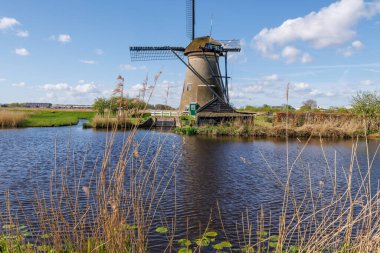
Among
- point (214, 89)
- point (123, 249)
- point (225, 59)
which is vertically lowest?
point (123, 249)

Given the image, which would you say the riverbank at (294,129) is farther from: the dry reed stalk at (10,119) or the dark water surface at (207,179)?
the dry reed stalk at (10,119)

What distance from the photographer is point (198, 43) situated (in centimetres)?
3241

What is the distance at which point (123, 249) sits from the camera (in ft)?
11.0

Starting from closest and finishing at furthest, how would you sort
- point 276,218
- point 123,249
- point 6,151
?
point 123,249
point 276,218
point 6,151

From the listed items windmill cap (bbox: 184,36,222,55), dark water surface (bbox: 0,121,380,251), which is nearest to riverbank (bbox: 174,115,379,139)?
dark water surface (bbox: 0,121,380,251)

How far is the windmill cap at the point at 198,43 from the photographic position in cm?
3184

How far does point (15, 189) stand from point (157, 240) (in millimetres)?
4981

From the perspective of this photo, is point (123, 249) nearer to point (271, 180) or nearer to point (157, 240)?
point (157, 240)

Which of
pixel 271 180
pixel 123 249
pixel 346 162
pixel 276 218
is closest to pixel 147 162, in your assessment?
pixel 271 180

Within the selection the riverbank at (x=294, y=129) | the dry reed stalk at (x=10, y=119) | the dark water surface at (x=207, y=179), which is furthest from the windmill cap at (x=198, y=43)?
the dry reed stalk at (x=10, y=119)

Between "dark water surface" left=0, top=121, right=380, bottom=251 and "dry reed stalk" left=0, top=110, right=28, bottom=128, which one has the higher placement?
"dry reed stalk" left=0, top=110, right=28, bottom=128

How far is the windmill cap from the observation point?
31837mm

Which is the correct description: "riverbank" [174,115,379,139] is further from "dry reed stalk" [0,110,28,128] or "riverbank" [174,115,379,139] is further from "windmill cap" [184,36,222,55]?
"dry reed stalk" [0,110,28,128]

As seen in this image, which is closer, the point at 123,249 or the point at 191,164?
the point at 123,249
